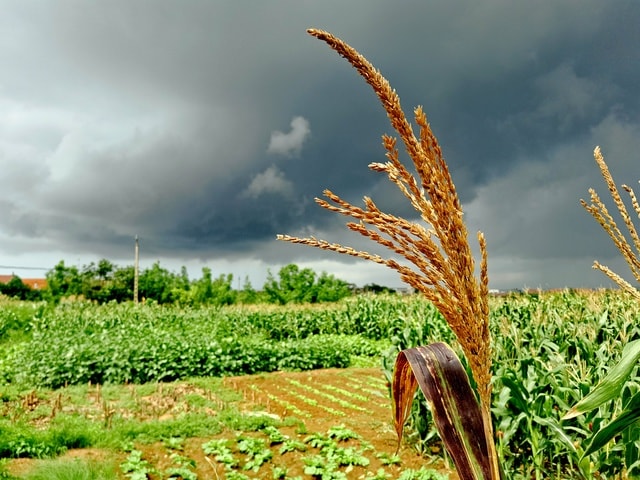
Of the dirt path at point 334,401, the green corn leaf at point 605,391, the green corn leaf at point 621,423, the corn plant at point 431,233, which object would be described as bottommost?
the dirt path at point 334,401

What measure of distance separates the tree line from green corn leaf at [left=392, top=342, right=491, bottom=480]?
26.3 m

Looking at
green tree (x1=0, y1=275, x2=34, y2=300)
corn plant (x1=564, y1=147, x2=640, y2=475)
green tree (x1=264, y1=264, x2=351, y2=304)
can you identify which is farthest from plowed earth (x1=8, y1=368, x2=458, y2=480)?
→ green tree (x1=0, y1=275, x2=34, y2=300)

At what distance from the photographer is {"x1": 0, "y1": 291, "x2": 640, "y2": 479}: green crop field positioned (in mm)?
4352

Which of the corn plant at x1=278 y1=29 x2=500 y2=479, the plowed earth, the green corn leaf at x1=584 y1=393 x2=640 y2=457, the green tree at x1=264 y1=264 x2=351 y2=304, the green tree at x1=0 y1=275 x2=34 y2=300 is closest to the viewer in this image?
the corn plant at x1=278 y1=29 x2=500 y2=479

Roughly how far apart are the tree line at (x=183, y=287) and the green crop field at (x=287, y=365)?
8.18 meters

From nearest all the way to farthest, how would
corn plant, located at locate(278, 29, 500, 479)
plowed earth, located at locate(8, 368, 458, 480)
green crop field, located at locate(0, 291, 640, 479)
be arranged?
corn plant, located at locate(278, 29, 500, 479) < green crop field, located at locate(0, 291, 640, 479) < plowed earth, located at locate(8, 368, 458, 480)

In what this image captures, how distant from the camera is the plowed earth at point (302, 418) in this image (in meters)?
5.40

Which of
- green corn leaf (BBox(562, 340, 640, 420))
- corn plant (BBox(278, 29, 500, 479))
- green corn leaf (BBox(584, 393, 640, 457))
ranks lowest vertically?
green corn leaf (BBox(584, 393, 640, 457))

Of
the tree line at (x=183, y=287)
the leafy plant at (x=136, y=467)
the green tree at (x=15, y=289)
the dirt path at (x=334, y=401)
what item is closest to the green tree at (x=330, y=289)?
the tree line at (x=183, y=287)

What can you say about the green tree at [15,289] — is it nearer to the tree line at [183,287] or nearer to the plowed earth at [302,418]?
the tree line at [183,287]

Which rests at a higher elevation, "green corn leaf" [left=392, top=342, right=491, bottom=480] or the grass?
"green corn leaf" [left=392, top=342, right=491, bottom=480]

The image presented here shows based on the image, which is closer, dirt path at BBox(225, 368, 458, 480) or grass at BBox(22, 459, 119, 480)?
grass at BBox(22, 459, 119, 480)

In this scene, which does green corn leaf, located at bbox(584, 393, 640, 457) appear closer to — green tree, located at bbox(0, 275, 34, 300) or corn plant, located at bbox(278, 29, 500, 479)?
corn plant, located at bbox(278, 29, 500, 479)

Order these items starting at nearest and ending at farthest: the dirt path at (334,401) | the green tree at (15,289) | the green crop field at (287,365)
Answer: the green crop field at (287,365) → the dirt path at (334,401) → the green tree at (15,289)
